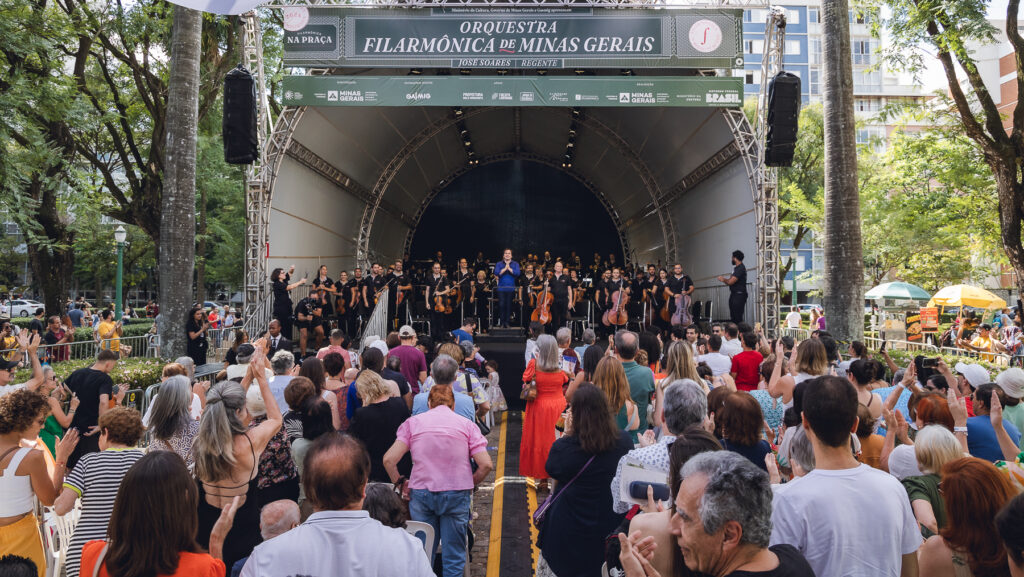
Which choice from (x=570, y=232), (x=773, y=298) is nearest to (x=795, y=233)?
(x=570, y=232)

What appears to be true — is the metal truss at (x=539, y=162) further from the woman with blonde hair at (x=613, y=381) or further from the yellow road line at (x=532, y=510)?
the woman with blonde hair at (x=613, y=381)

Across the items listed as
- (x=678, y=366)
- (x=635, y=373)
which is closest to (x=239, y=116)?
(x=635, y=373)

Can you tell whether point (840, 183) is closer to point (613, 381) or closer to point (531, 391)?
point (531, 391)

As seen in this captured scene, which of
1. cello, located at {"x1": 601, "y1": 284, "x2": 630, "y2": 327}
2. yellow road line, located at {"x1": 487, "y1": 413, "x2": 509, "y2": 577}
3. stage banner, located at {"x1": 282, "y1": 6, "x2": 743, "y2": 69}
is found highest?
stage banner, located at {"x1": 282, "y1": 6, "x2": 743, "y2": 69}

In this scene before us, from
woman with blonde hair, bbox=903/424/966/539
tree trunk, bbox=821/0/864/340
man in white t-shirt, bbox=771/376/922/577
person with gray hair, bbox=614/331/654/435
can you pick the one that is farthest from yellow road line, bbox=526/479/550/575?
tree trunk, bbox=821/0/864/340

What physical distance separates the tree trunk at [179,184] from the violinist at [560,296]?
705 cm

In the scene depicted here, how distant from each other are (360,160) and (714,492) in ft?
53.2

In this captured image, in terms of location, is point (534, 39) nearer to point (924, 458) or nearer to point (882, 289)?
point (924, 458)

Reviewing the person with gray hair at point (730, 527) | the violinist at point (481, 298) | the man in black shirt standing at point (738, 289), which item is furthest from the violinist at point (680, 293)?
the person with gray hair at point (730, 527)

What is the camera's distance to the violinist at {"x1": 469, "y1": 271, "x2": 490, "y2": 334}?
1421cm

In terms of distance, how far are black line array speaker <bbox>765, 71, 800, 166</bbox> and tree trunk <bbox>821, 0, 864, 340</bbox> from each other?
37.3 inches

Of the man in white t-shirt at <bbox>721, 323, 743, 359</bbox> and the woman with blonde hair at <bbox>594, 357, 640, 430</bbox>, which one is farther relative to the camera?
the man in white t-shirt at <bbox>721, 323, 743, 359</bbox>

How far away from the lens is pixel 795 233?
27.2 m

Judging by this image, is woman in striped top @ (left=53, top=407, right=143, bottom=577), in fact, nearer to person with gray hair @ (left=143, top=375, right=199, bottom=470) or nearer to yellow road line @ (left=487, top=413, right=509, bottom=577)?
person with gray hair @ (left=143, top=375, right=199, bottom=470)
